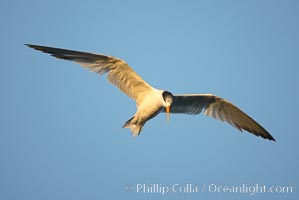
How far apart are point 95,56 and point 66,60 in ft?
1.65

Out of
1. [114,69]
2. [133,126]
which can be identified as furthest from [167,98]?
[114,69]

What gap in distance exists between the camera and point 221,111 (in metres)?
10.9

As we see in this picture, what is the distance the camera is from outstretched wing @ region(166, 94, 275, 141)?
415 inches

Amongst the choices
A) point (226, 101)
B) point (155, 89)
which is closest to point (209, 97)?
point (226, 101)

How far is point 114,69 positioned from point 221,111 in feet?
7.68

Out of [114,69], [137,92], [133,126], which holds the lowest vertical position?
[133,126]

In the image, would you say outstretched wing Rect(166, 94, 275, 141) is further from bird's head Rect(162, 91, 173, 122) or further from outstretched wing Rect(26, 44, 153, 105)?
outstretched wing Rect(26, 44, 153, 105)

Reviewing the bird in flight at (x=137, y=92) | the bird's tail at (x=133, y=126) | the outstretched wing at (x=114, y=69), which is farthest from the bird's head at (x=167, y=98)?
the bird's tail at (x=133, y=126)

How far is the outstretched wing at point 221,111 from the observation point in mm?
10539

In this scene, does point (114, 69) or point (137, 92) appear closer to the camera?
point (114, 69)

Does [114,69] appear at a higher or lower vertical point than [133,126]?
higher

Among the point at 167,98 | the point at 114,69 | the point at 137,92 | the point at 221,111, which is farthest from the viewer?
the point at 221,111

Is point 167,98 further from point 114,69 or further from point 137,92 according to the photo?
point 114,69

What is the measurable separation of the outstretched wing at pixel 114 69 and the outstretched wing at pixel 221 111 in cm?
79
